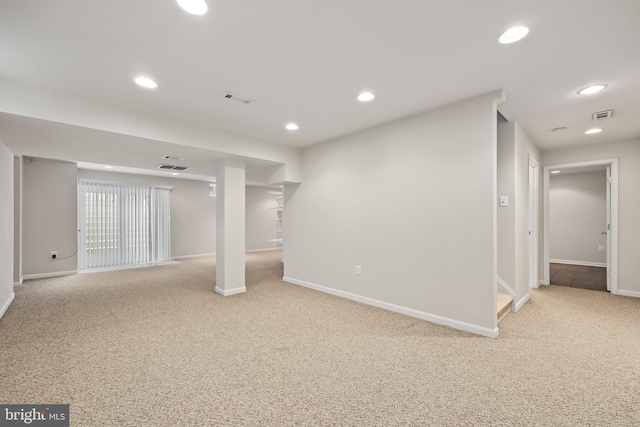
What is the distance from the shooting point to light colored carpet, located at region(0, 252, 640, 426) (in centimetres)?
177

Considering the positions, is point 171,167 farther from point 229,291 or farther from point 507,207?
point 507,207

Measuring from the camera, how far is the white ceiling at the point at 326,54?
1.74 meters

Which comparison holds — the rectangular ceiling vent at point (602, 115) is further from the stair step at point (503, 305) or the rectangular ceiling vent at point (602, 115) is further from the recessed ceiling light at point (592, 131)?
the stair step at point (503, 305)

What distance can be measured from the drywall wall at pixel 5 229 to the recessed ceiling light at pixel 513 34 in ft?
17.2

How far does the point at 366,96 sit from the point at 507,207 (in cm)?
231

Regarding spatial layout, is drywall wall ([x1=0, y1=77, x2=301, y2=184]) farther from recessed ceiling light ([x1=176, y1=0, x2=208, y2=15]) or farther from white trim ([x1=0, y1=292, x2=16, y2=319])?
white trim ([x1=0, y1=292, x2=16, y2=319])

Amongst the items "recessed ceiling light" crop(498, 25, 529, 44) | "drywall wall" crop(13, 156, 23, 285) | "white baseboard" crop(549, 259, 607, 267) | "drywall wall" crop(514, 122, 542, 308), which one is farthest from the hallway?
"drywall wall" crop(13, 156, 23, 285)

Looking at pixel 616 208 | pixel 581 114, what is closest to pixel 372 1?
pixel 581 114

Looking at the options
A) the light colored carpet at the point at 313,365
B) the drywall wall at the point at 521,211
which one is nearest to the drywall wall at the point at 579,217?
the light colored carpet at the point at 313,365

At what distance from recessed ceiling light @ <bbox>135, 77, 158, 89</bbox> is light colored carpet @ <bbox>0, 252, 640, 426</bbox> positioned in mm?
2448

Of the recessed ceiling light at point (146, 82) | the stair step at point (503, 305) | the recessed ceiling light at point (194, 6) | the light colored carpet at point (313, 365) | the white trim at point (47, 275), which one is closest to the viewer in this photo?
the recessed ceiling light at point (194, 6)

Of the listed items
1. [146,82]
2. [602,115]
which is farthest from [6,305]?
[602,115]

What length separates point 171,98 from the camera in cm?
296

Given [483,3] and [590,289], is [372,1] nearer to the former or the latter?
[483,3]
